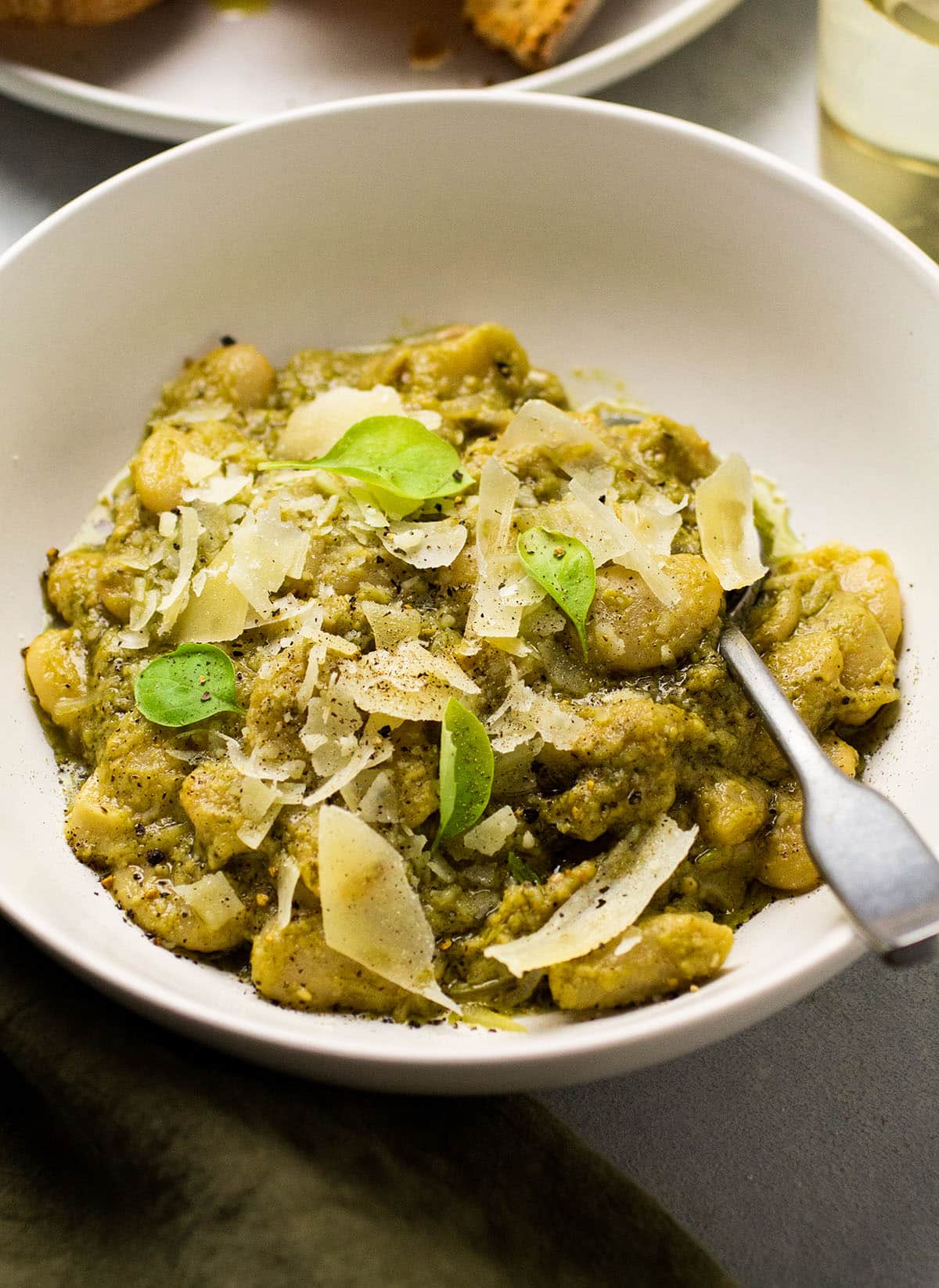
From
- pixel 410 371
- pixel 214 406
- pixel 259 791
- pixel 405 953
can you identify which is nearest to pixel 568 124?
pixel 410 371

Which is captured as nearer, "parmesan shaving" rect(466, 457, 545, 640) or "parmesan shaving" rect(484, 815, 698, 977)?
"parmesan shaving" rect(484, 815, 698, 977)

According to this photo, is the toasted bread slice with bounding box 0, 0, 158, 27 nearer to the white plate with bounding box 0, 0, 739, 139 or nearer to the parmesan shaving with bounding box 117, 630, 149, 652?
the white plate with bounding box 0, 0, 739, 139

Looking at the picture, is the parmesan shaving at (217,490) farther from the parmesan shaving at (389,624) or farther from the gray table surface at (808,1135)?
the gray table surface at (808,1135)

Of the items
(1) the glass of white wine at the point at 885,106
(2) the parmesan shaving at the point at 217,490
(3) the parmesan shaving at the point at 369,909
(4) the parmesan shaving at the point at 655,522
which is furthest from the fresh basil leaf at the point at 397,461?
(1) the glass of white wine at the point at 885,106

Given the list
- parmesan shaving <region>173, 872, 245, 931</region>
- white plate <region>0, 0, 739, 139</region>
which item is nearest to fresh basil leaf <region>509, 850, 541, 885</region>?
parmesan shaving <region>173, 872, 245, 931</region>

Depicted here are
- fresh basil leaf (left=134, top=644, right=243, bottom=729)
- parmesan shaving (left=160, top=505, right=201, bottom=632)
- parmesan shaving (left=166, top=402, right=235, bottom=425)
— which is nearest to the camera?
fresh basil leaf (left=134, top=644, right=243, bottom=729)

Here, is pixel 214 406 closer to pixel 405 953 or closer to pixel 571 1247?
pixel 405 953

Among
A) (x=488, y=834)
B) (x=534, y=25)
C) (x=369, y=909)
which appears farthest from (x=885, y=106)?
(x=369, y=909)
